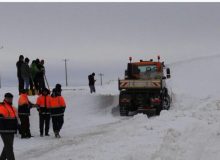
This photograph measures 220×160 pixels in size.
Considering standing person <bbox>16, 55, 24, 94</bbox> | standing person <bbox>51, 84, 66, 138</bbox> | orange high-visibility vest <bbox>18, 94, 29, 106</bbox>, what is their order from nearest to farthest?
orange high-visibility vest <bbox>18, 94, 29, 106</bbox> < standing person <bbox>51, 84, 66, 138</bbox> < standing person <bbox>16, 55, 24, 94</bbox>

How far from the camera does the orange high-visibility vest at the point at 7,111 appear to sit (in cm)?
1101

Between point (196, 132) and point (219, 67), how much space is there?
141ft

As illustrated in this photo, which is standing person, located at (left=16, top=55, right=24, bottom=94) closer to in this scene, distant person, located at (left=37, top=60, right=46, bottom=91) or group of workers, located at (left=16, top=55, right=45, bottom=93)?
group of workers, located at (left=16, top=55, right=45, bottom=93)

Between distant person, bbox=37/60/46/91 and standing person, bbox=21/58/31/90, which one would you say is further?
distant person, bbox=37/60/46/91

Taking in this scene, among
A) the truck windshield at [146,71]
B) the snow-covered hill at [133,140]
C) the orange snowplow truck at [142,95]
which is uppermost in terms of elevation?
the truck windshield at [146,71]

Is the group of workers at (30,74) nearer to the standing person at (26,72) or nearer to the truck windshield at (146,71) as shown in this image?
the standing person at (26,72)

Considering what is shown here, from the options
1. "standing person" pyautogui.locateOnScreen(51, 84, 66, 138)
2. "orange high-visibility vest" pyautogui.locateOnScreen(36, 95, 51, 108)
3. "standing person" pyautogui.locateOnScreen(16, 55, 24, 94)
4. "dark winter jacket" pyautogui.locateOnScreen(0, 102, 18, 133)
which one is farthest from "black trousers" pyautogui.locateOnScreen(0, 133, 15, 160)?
"standing person" pyautogui.locateOnScreen(16, 55, 24, 94)

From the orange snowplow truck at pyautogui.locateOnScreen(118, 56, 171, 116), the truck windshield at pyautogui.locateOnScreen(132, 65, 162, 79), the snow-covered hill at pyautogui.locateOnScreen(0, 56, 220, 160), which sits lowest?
the snow-covered hill at pyautogui.locateOnScreen(0, 56, 220, 160)

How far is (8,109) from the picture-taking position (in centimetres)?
1111

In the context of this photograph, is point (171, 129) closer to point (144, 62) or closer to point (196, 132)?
point (196, 132)

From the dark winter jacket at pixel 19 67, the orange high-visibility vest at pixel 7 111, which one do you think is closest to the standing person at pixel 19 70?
the dark winter jacket at pixel 19 67

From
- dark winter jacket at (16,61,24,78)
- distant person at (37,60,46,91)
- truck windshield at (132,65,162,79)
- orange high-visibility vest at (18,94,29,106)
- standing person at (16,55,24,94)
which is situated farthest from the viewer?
truck windshield at (132,65,162,79)

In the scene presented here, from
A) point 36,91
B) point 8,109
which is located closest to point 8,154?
point 8,109

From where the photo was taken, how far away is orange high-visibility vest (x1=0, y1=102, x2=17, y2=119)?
11.0 meters
